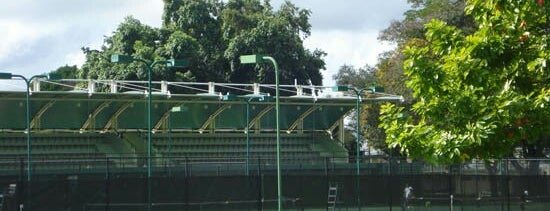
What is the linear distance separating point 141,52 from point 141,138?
16889 mm

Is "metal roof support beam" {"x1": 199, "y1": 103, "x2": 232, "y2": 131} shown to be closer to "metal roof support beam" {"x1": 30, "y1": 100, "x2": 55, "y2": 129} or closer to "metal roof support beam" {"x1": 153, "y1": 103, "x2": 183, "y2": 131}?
"metal roof support beam" {"x1": 153, "y1": 103, "x2": 183, "y2": 131}

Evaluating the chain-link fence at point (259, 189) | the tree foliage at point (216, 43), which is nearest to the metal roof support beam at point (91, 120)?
the chain-link fence at point (259, 189)

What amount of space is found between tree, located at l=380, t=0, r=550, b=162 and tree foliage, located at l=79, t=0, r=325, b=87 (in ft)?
187

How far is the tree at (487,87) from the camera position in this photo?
48.9 feet

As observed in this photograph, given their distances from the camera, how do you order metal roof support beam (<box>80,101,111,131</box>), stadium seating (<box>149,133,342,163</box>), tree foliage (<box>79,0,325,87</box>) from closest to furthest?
metal roof support beam (<box>80,101,111,131</box>) < stadium seating (<box>149,133,342,163</box>) < tree foliage (<box>79,0,325,87</box>)

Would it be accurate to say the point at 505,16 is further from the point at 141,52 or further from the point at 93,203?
the point at 141,52

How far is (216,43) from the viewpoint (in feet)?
258

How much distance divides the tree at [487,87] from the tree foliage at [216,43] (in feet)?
187

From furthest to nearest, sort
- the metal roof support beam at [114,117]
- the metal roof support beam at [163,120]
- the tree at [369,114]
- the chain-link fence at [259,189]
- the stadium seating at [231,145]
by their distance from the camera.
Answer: the tree at [369,114], the stadium seating at [231,145], the metal roof support beam at [163,120], the metal roof support beam at [114,117], the chain-link fence at [259,189]

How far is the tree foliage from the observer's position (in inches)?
2918

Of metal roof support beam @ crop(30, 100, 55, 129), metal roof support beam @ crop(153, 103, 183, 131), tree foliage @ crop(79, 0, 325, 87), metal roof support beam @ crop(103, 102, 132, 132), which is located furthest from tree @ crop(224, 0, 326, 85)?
metal roof support beam @ crop(30, 100, 55, 129)

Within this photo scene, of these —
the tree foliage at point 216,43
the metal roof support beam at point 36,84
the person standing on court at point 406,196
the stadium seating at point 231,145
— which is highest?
the tree foliage at point 216,43

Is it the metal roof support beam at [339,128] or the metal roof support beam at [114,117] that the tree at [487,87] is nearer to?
the metal roof support beam at [114,117]

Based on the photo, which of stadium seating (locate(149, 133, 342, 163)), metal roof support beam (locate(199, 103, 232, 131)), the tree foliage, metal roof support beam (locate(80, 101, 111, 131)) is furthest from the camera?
the tree foliage
